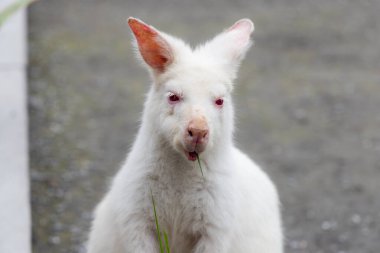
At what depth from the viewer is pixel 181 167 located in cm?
323

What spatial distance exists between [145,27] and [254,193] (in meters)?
0.94

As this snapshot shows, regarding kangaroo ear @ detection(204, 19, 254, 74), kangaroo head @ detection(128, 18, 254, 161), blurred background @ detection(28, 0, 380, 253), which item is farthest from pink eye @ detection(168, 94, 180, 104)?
blurred background @ detection(28, 0, 380, 253)

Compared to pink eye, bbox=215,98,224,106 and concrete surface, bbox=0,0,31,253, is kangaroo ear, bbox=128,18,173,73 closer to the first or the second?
pink eye, bbox=215,98,224,106

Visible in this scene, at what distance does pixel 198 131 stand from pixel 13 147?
2342 mm

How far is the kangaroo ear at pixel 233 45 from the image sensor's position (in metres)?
3.26

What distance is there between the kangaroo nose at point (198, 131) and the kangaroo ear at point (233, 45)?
45 centimetres

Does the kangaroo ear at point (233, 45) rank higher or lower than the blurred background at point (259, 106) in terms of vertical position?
lower

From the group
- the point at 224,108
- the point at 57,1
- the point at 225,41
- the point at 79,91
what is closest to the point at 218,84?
the point at 224,108

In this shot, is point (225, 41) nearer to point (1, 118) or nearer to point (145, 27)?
point (145, 27)

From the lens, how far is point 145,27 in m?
3.10

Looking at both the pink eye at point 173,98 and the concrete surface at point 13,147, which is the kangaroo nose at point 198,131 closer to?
the pink eye at point 173,98

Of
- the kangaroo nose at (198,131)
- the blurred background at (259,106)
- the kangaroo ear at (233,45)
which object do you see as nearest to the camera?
the kangaroo nose at (198,131)

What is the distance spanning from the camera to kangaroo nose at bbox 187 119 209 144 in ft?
9.35

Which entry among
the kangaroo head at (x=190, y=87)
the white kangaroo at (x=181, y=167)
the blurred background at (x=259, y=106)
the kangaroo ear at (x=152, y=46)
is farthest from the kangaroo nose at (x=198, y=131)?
the blurred background at (x=259, y=106)
